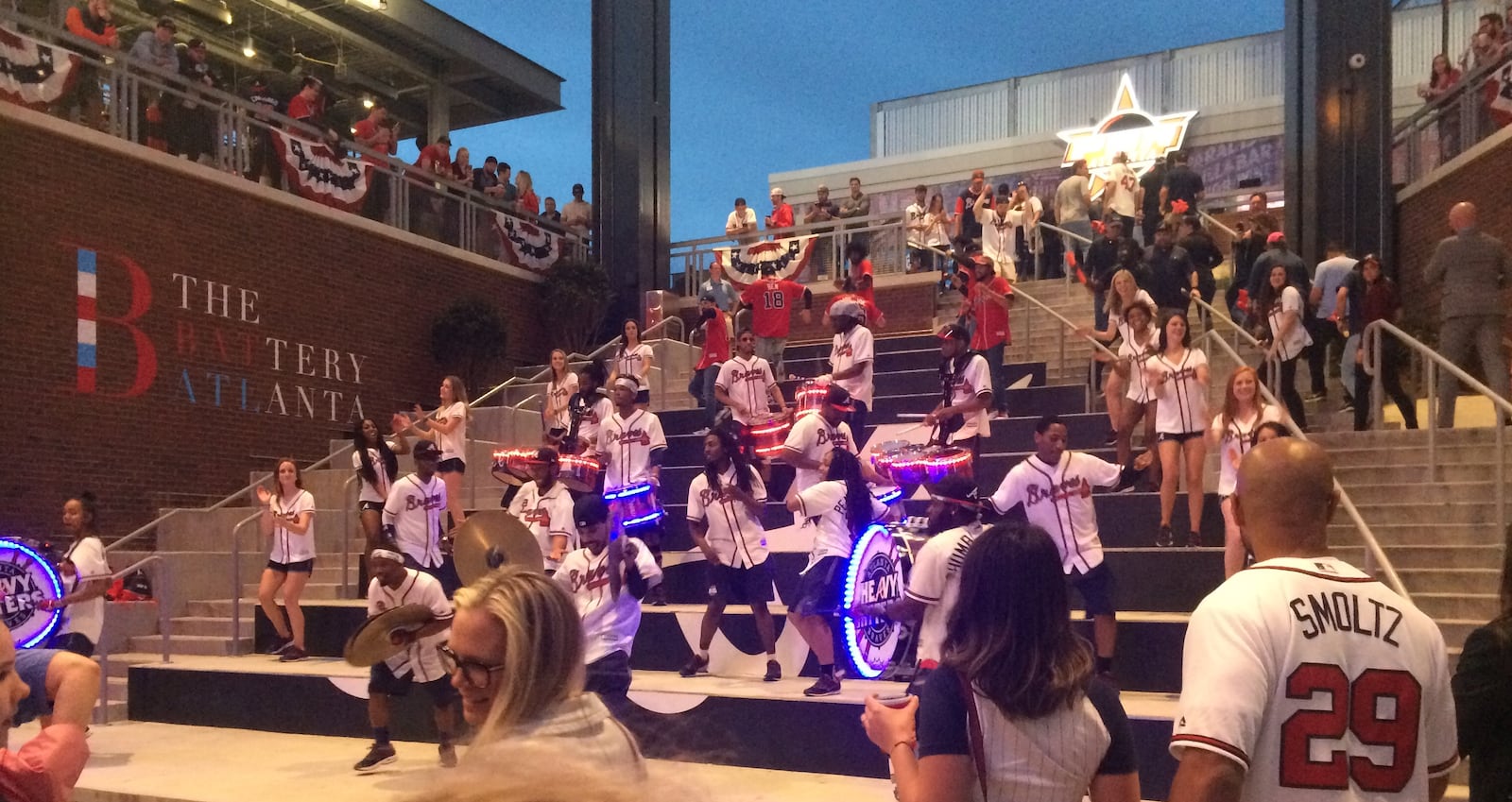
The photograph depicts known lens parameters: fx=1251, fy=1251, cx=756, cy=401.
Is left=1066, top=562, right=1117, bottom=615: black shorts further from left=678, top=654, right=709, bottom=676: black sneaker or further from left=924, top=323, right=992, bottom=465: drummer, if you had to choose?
left=678, top=654, right=709, bottom=676: black sneaker

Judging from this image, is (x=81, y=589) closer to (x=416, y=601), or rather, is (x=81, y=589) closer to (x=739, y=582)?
(x=416, y=601)

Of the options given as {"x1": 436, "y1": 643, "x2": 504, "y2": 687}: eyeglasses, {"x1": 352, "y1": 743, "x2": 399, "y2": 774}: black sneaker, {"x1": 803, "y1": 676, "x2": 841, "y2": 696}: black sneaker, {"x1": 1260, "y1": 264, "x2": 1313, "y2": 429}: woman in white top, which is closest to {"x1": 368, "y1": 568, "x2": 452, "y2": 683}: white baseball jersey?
{"x1": 352, "y1": 743, "x2": 399, "y2": 774}: black sneaker

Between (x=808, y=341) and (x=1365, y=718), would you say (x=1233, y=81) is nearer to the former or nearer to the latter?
(x=808, y=341)

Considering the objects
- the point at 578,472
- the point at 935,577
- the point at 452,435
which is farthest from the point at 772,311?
the point at 935,577

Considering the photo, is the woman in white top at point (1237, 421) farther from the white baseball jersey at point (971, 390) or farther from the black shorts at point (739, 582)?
the black shorts at point (739, 582)

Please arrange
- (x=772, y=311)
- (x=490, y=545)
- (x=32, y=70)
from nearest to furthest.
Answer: (x=490, y=545) → (x=32, y=70) → (x=772, y=311)

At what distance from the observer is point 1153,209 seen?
1689 cm

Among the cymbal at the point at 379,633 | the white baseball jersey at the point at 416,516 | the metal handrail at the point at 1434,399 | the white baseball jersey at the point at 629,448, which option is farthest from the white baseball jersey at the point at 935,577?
the white baseball jersey at the point at 416,516

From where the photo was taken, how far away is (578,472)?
11102mm

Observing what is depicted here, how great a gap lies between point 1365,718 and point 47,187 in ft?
45.5

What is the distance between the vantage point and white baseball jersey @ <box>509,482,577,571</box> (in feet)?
29.5

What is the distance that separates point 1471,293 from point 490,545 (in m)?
8.96

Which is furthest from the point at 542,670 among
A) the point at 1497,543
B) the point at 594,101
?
the point at 594,101

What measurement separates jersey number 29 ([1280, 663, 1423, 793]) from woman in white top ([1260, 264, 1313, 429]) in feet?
30.7
